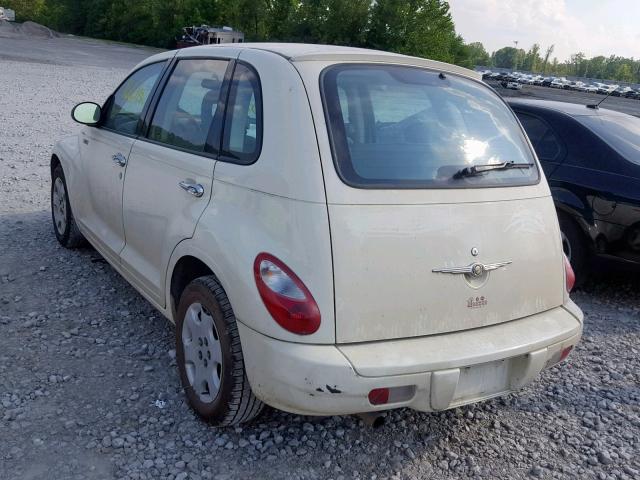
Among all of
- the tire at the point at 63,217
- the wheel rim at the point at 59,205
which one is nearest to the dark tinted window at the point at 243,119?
the tire at the point at 63,217

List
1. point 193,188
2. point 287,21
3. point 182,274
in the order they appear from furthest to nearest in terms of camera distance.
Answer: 1. point 287,21
2. point 182,274
3. point 193,188

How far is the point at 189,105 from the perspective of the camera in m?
3.56

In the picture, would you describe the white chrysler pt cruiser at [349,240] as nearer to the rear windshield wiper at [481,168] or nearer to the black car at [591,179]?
the rear windshield wiper at [481,168]

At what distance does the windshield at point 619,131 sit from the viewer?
17.2 ft

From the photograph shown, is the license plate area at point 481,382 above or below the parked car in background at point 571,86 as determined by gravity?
above

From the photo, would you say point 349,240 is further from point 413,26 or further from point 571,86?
point 571,86

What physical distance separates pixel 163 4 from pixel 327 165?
68.4 meters

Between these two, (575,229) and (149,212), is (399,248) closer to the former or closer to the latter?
(149,212)

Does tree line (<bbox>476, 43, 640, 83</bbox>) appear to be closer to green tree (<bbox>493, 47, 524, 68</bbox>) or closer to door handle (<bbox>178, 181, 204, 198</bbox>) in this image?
green tree (<bbox>493, 47, 524, 68</bbox>)

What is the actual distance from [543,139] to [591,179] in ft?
2.19

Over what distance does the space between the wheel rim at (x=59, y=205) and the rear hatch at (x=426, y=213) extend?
320 centimetres

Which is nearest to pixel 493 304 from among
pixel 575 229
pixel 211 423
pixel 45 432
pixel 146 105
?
pixel 211 423

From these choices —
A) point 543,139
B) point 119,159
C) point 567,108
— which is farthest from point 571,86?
point 119,159

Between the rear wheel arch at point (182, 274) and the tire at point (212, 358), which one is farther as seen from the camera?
the rear wheel arch at point (182, 274)
